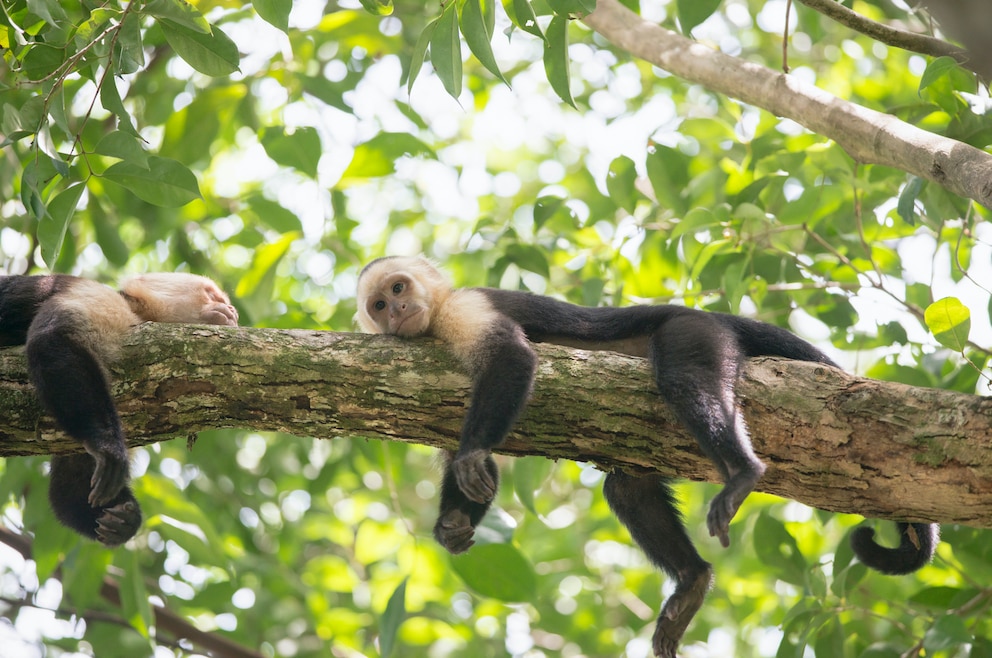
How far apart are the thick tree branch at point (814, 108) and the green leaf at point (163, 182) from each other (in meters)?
1.95

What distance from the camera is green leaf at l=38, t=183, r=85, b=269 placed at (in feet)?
9.00

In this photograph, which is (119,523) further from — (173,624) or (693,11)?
(693,11)

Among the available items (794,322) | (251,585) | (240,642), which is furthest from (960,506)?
(251,585)

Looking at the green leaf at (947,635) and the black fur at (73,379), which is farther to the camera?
the green leaf at (947,635)

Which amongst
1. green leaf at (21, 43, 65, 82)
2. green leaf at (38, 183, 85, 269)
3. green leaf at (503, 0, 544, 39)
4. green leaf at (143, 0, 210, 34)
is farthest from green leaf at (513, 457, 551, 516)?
green leaf at (21, 43, 65, 82)

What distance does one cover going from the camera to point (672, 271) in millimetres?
4480

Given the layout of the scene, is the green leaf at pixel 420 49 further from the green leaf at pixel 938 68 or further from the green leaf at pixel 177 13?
the green leaf at pixel 938 68

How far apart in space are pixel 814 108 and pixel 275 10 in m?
1.88

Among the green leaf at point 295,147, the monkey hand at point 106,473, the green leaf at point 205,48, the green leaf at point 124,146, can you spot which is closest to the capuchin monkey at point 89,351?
the monkey hand at point 106,473

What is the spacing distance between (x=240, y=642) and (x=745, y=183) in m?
3.84

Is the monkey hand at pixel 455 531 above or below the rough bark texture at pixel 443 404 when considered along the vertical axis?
below

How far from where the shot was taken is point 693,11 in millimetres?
3406

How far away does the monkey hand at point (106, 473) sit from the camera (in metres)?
2.73

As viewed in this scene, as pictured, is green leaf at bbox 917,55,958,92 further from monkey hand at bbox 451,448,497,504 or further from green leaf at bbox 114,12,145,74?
green leaf at bbox 114,12,145,74
